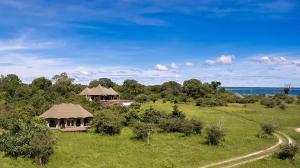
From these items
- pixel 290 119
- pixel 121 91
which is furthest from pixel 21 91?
pixel 290 119

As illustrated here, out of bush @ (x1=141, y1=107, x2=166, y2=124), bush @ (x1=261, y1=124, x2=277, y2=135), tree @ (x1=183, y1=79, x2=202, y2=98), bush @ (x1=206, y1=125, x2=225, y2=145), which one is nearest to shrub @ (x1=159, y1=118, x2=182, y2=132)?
bush @ (x1=141, y1=107, x2=166, y2=124)

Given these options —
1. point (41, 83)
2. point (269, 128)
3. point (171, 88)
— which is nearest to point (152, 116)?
point (269, 128)

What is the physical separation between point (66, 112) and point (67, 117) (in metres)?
1.08

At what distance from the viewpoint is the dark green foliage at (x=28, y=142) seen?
1335 inches

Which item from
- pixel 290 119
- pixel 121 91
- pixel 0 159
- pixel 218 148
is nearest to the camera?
pixel 0 159

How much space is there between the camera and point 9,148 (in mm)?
35625

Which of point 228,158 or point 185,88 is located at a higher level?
point 185,88

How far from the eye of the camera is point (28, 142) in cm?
3603

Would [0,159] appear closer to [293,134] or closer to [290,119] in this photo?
[293,134]

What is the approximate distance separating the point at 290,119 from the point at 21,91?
185 ft

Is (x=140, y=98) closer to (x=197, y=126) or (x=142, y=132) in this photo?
(x=197, y=126)

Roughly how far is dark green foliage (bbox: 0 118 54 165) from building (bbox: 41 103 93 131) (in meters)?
12.6

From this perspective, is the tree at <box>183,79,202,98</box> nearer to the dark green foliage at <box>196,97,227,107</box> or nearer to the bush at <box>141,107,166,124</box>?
the dark green foliage at <box>196,97,227,107</box>

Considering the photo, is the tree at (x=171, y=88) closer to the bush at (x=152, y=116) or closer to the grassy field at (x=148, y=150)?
the bush at (x=152, y=116)
